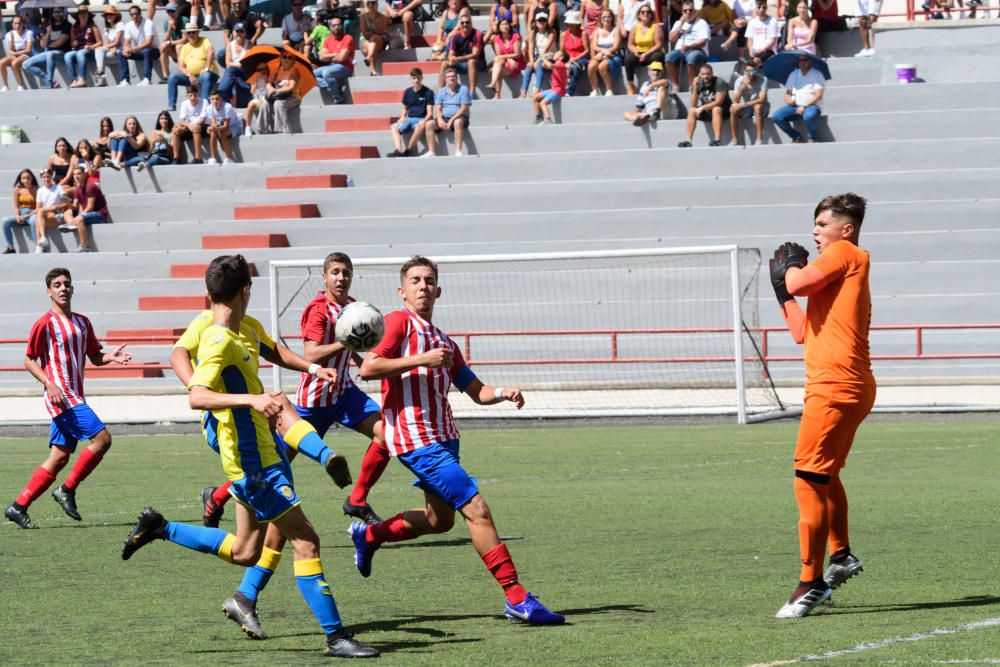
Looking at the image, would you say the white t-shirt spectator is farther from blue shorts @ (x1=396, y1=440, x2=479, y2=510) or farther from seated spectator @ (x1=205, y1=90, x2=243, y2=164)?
blue shorts @ (x1=396, y1=440, x2=479, y2=510)

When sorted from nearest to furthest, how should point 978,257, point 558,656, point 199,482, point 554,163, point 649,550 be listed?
point 558,656
point 649,550
point 199,482
point 978,257
point 554,163

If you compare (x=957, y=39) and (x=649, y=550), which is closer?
(x=649, y=550)

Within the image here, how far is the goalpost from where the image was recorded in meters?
21.5

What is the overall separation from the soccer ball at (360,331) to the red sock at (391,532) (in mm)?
1070

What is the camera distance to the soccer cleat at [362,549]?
8.34m

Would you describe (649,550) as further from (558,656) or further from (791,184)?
(791,184)

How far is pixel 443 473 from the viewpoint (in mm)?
7332

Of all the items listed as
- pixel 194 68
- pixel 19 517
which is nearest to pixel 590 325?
pixel 194 68

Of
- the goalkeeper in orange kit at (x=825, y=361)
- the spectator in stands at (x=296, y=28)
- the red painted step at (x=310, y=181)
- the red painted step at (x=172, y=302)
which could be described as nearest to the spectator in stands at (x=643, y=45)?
the red painted step at (x=310, y=181)

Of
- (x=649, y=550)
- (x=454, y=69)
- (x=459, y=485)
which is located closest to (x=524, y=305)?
(x=454, y=69)

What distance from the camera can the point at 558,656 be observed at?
6328 mm

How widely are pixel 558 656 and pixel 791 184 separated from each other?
65.4 feet

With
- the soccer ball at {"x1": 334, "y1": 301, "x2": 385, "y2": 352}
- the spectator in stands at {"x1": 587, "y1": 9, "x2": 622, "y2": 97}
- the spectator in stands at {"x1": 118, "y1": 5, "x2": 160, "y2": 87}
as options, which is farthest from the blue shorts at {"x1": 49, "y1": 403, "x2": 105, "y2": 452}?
the spectator in stands at {"x1": 118, "y1": 5, "x2": 160, "y2": 87}

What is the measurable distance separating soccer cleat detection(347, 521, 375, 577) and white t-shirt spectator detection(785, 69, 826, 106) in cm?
1907
